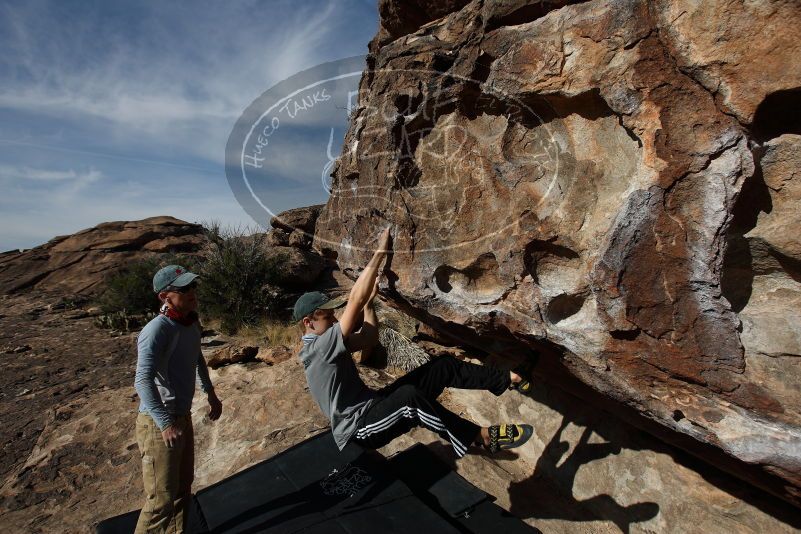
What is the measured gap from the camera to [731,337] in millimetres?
2062

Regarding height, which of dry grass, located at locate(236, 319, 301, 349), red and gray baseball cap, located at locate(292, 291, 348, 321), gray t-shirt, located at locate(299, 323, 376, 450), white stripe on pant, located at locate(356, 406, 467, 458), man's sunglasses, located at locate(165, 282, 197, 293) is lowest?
dry grass, located at locate(236, 319, 301, 349)

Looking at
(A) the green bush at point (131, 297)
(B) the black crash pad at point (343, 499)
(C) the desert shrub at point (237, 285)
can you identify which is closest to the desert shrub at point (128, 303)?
(A) the green bush at point (131, 297)

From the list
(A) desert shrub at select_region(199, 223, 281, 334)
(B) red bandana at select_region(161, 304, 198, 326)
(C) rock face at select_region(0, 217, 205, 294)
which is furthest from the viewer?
(C) rock face at select_region(0, 217, 205, 294)

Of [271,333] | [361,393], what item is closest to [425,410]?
[361,393]

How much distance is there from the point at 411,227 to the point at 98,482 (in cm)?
376

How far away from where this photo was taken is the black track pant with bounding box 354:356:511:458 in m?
2.90

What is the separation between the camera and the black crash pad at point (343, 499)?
288 centimetres

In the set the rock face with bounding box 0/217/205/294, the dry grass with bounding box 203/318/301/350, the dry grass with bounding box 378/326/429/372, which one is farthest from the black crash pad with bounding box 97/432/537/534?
the rock face with bounding box 0/217/205/294

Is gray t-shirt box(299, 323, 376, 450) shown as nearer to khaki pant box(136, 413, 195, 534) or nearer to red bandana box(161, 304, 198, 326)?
red bandana box(161, 304, 198, 326)

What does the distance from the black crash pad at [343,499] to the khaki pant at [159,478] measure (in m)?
0.34

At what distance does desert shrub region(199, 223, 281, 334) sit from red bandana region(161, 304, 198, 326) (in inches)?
246

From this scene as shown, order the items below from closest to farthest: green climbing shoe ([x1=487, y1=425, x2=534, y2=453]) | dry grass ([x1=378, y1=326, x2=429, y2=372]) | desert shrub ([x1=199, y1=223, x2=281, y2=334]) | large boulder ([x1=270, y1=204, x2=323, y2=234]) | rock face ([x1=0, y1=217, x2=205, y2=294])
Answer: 1. green climbing shoe ([x1=487, y1=425, x2=534, y2=453])
2. dry grass ([x1=378, y1=326, x2=429, y2=372])
3. desert shrub ([x1=199, y1=223, x2=281, y2=334])
4. rock face ([x1=0, y1=217, x2=205, y2=294])
5. large boulder ([x1=270, y1=204, x2=323, y2=234])

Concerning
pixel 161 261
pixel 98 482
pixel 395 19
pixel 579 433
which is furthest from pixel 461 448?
pixel 161 261

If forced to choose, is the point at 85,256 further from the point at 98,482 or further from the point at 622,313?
the point at 622,313
